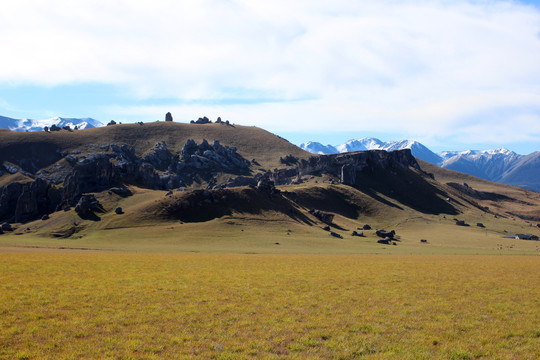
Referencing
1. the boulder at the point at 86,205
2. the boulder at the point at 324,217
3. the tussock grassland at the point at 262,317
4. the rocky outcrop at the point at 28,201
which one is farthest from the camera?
the boulder at the point at 324,217

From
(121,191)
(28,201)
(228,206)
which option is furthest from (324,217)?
(28,201)

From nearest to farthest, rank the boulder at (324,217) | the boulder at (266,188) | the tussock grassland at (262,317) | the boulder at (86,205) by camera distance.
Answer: the tussock grassland at (262,317), the boulder at (86,205), the boulder at (324,217), the boulder at (266,188)

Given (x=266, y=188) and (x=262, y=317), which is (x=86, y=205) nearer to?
(x=266, y=188)

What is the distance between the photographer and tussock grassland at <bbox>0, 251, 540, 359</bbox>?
16.6 m

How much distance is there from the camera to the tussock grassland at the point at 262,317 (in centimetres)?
1661

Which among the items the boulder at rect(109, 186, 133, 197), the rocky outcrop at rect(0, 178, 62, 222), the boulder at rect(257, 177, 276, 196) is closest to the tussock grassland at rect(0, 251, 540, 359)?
the boulder at rect(109, 186, 133, 197)

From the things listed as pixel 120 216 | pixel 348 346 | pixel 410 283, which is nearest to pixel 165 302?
pixel 348 346

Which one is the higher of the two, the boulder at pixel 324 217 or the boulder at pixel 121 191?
the boulder at pixel 121 191

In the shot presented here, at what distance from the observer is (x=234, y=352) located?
1625 cm

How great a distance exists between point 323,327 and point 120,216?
108904 mm

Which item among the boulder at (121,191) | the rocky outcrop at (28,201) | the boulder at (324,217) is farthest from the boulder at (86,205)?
the boulder at (324,217)

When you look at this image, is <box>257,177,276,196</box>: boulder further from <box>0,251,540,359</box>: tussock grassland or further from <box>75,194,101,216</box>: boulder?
<box>0,251,540,359</box>: tussock grassland

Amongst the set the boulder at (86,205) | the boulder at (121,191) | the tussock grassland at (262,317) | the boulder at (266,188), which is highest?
the boulder at (266,188)

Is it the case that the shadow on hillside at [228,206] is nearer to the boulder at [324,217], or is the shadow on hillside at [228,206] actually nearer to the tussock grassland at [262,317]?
the boulder at [324,217]
